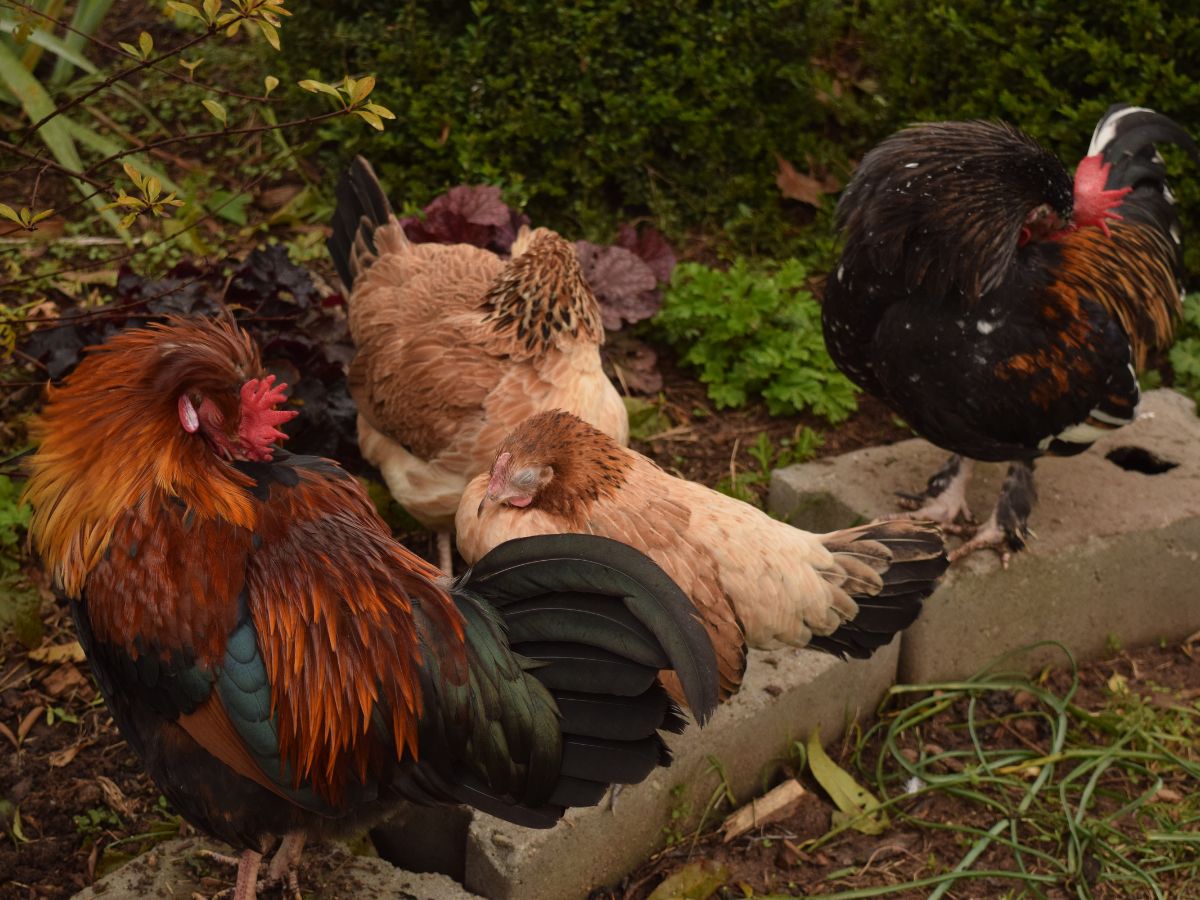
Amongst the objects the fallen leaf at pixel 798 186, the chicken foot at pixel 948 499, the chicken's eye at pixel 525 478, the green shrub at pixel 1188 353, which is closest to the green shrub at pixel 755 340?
the chicken foot at pixel 948 499

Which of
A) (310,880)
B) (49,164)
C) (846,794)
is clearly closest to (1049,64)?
(846,794)

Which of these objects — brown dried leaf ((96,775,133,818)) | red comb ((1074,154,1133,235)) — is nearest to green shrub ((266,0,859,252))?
red comb ((1074,154,1133,235))

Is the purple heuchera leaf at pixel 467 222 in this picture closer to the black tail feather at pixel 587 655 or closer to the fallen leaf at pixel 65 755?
the fallen leaf at pixel 65 755

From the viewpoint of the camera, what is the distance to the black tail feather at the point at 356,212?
5.16 metres

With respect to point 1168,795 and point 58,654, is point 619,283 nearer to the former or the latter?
point 58,654

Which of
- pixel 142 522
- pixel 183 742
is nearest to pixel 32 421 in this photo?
pixel 142 522

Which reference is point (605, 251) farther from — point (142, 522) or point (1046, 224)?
point (142, 522)

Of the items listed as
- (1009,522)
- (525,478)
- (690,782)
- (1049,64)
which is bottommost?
(690,782)

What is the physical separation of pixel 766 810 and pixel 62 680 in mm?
2601

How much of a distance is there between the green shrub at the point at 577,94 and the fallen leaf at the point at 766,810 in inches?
128

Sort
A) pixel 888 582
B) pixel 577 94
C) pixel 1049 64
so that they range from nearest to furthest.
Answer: pixel 888 582 → pixel 1049 64 → pixel 577 94

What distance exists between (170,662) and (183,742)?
11.1 inches

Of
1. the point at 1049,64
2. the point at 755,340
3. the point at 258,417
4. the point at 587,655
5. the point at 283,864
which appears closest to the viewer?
the point at 587,655

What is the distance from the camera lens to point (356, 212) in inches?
205
